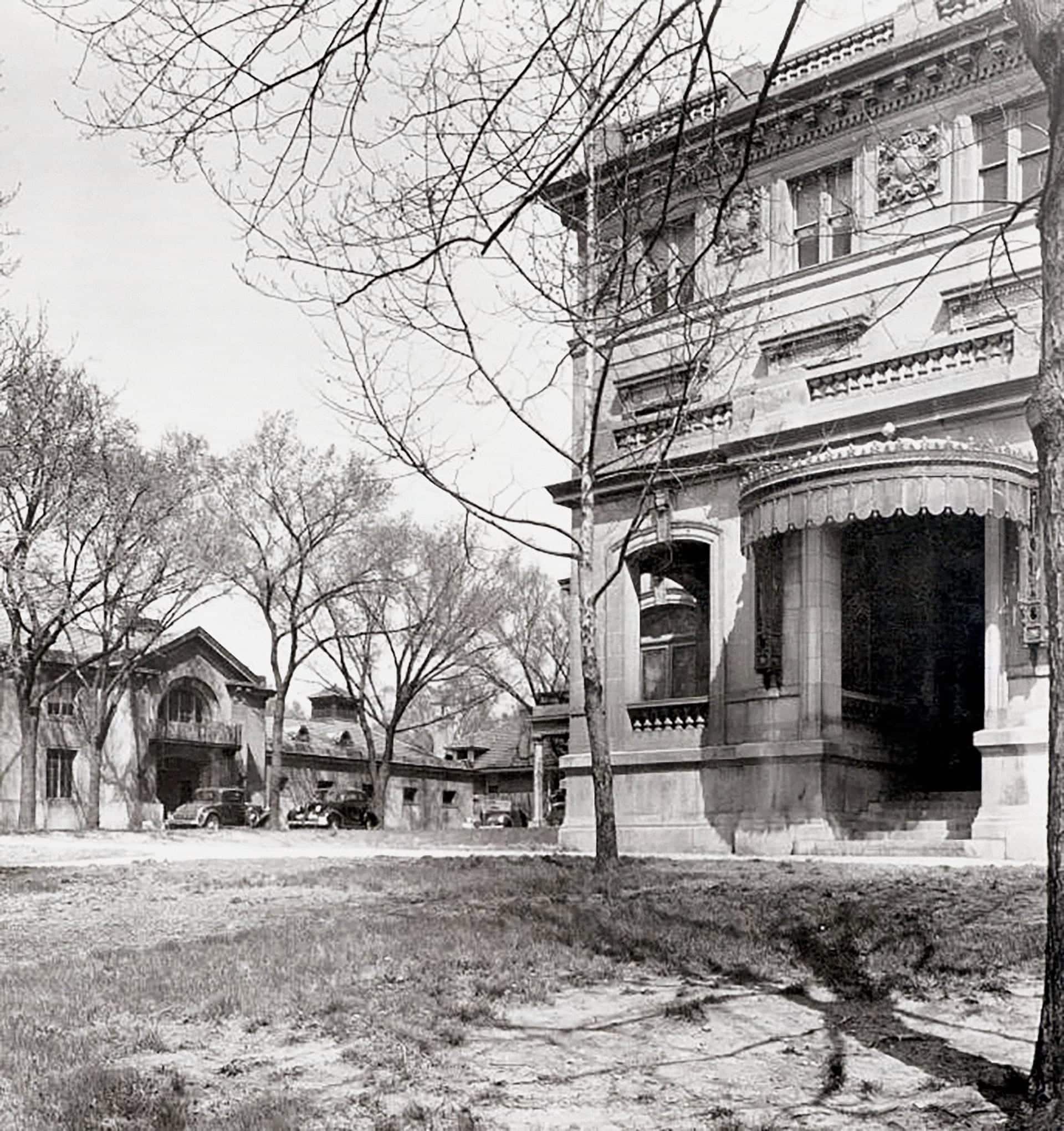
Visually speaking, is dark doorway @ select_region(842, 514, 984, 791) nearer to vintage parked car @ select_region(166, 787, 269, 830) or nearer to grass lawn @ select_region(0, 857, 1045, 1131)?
grass lawn @ select_region(0, 857, 1045, 1131)

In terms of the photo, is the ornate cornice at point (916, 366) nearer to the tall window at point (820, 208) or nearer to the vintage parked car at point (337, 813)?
the tall window at point (820, 208)

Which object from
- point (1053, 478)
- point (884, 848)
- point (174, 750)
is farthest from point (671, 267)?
point (174, 750)

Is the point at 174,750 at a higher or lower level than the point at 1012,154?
lower

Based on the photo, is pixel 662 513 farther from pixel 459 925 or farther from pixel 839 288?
pixel 459 925

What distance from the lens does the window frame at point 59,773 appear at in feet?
176

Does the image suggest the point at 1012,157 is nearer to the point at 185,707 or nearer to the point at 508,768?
the point at 185,707

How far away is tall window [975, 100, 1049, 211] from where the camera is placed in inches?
863

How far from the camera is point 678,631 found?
91.9 feet

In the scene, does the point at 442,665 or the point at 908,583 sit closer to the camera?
the point at 908,583

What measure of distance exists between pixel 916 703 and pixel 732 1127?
19645mm

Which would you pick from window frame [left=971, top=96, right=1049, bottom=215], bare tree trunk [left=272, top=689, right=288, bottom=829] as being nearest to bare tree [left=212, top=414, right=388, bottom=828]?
bare tree trunk [left=272, top=689, right=288, bottom=829]

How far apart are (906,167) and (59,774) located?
42009 mm

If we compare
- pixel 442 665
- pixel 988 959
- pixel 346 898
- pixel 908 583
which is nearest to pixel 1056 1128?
pixel 988 959

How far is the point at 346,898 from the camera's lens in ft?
42.9
